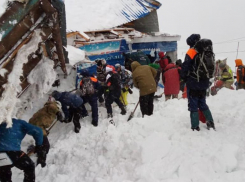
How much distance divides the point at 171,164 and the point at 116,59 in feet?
25.3

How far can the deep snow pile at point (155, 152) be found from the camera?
3.34 meters

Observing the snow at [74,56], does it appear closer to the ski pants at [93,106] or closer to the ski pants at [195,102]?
the ski pants at [93,106]

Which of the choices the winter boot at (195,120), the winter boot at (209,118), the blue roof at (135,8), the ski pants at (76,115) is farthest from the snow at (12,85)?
the blue roof at (135,8)

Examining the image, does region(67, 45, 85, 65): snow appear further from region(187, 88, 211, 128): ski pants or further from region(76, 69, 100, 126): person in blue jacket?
region(187, 88, 211, 128): ski pants

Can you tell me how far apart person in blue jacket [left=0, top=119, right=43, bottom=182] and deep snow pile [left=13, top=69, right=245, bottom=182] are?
82 centimetres

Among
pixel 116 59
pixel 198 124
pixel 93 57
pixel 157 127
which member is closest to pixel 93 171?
pixel 157 127

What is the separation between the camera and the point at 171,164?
354cm

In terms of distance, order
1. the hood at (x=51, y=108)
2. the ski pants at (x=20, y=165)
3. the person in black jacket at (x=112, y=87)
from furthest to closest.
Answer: the person in black jacket at (x=112, y=87), the hood at (x=51, y=108), the ski pants at (x=20, y=165)

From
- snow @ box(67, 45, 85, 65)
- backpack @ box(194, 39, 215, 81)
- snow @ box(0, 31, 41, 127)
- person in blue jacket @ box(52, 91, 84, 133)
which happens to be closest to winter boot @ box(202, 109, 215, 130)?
backpack @ box(194, 39, 215, 81)

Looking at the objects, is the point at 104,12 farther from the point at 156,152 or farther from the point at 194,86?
the point at 156,152

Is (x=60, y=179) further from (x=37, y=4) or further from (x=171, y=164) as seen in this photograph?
(x=37, y=4)

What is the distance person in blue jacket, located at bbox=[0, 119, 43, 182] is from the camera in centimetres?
321

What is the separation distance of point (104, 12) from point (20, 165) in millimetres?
9806

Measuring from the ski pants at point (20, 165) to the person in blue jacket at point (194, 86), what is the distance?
3004 mm
